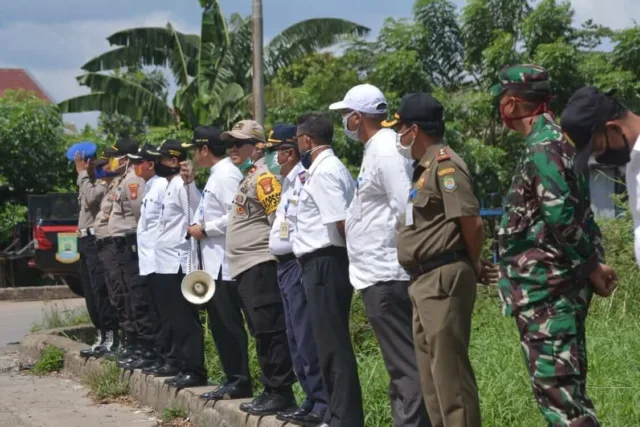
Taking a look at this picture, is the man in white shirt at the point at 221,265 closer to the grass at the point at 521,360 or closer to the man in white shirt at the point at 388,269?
the grass at the point at 521,360

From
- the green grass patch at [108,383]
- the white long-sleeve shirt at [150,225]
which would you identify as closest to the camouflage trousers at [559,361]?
the white long-sleeve shirt at [150,225]

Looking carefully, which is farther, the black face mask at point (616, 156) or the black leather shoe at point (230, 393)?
the black leather shoe at point (230, 393)

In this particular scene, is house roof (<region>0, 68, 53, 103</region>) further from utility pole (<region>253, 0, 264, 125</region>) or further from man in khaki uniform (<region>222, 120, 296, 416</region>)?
man in khaki uniform (<region>222, 120, 296, 416</region>)

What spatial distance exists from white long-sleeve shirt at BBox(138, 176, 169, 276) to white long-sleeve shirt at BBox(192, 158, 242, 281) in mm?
947

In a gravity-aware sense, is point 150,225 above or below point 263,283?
above

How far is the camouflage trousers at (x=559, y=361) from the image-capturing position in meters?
4.41

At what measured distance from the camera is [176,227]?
8.34 metres

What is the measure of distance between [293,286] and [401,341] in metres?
1.08

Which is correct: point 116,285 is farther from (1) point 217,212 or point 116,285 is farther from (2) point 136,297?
(1) point 217,212

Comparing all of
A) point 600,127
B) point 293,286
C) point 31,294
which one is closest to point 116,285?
point 293,286

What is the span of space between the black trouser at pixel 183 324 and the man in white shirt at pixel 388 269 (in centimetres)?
288

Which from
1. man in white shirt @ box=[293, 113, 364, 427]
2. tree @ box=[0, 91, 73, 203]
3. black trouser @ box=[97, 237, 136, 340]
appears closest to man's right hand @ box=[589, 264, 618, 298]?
man in white shirt @ box=[293, 113, 364, 427]

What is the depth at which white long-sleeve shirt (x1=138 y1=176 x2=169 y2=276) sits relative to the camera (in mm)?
8516

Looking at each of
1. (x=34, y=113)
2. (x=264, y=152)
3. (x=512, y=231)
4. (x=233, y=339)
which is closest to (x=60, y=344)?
(x=233, y=339)
